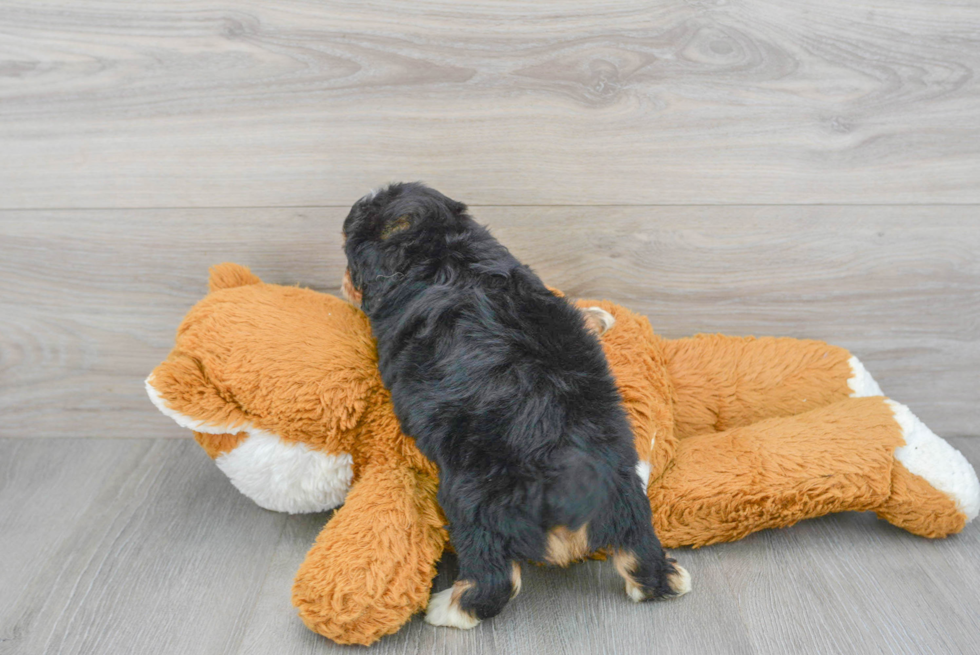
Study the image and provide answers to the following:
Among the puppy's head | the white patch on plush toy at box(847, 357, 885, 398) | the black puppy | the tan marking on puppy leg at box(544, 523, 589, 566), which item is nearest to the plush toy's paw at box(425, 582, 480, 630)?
the black puppy

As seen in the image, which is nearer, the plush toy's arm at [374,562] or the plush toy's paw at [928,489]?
the plush toy's arm at [374,562]

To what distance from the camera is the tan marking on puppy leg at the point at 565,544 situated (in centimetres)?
78

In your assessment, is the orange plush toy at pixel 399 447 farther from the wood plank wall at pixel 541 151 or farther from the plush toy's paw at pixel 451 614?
the wood plank wall at pixel 541 151

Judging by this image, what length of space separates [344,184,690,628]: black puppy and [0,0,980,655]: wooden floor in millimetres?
156

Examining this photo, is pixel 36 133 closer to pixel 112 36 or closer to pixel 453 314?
pixel 112 36

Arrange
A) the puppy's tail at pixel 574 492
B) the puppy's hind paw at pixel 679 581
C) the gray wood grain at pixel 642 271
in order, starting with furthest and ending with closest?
the gray wood grain at pixel 642 271 < the puppy's hind paw at pixel 679 581 < the puppy's tail at pixel 574 492

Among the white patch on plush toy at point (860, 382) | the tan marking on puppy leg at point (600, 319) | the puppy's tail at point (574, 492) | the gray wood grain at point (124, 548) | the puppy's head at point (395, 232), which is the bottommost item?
the gray wood grain at point (124, 548)

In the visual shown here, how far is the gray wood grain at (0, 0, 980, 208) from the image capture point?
105 cm

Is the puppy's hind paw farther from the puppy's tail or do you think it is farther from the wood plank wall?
the wood plank wall

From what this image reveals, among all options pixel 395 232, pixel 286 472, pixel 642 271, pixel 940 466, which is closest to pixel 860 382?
pixel 940 466

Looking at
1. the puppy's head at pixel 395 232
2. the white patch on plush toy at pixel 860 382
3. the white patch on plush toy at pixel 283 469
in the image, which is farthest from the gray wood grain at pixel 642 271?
the white patch on plush toy at pixel 283 469

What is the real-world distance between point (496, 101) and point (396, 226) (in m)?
0.32

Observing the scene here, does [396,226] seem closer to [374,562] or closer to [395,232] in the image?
[395,232]

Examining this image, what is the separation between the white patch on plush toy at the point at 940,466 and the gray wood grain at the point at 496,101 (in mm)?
401
